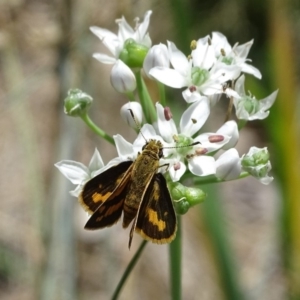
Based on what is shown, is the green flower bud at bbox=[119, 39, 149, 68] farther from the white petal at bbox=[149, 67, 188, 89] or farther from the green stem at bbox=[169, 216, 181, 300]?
the green stem at bbox=[169, 216, 181, 300]

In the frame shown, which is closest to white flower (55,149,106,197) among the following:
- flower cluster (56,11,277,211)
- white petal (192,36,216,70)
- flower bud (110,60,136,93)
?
flower cluster (56,11,277,211)

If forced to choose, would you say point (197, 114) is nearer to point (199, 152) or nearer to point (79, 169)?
point (199, 152)

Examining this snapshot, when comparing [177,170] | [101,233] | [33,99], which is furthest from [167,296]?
[177,170]

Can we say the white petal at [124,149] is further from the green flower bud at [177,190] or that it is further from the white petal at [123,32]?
the white petal at [123,32]

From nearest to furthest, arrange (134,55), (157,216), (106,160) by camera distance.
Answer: (157,216) → (134,55) → (106,160)

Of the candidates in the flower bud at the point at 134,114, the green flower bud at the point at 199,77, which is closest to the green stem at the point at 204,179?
the flower bud at the point at 134,114

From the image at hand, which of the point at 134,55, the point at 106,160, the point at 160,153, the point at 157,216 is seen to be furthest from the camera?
the point at 106,160

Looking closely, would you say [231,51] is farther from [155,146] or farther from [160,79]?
[155,146]

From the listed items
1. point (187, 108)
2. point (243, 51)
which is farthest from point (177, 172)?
point (243, 51)
